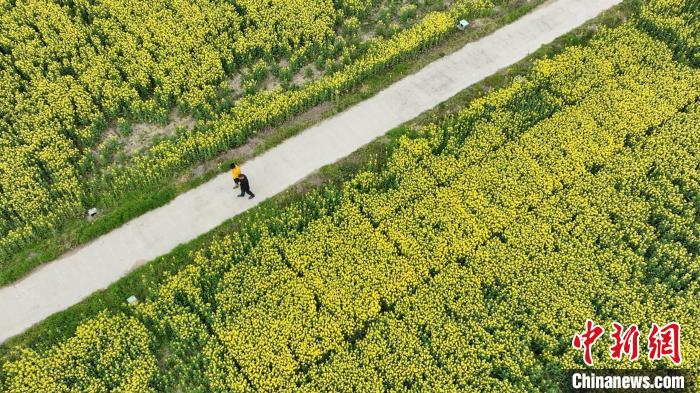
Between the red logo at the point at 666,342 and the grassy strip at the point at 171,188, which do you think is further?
the grassy strip at the point at 171,188

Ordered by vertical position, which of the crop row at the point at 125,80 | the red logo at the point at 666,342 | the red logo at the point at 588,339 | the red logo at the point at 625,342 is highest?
the crop row at the point at 125,80

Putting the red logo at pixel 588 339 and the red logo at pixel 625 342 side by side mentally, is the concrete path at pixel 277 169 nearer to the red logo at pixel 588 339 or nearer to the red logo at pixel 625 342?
the red logo at pixel 588 339

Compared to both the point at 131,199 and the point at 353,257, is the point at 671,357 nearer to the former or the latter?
the point at 353,257

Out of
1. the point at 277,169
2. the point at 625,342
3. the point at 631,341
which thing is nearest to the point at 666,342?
the point at 631,341

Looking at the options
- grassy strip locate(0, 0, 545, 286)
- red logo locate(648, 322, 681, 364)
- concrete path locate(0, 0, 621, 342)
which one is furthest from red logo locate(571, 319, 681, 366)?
grassy strip locate(0, 0, 545, 286)

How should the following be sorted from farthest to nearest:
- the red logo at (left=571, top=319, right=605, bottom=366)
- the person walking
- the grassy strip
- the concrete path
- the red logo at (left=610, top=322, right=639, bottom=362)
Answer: the person walking < the grassy strip < the concrete path < the red logo at (left=610, top=322, right=639, bottom=362) < the red logo at (left=571, top=319, right=605, bottom=366)

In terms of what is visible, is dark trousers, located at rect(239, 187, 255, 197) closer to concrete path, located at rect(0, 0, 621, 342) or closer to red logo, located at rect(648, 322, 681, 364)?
concrete path, located at rect(0, 0, 621, 342)

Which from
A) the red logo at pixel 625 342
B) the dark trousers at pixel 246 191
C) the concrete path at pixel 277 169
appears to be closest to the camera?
the red logo at pixel 625 342

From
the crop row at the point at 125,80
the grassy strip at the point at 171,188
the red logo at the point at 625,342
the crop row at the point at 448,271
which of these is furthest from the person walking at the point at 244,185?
the red logo at the point at 625,342
